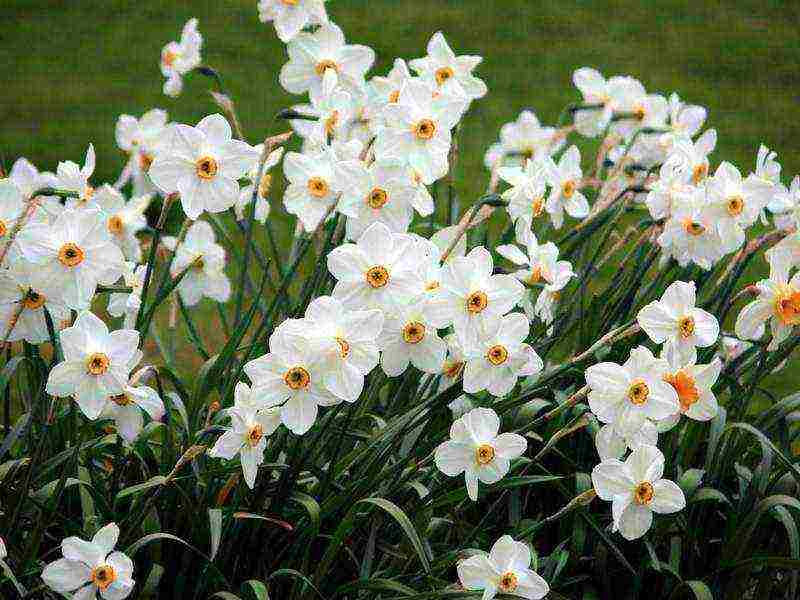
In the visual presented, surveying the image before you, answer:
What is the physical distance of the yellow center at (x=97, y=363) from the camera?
5.65ft

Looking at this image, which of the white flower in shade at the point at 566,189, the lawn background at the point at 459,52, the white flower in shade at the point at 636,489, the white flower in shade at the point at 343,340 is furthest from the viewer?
the lawn background at the point at 459,52

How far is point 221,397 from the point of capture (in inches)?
87.1

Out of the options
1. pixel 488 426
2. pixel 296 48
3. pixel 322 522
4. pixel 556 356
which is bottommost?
pixel 556 356

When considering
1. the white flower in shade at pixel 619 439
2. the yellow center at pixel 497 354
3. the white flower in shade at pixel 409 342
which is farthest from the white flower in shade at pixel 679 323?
the white flower in shade at pixel 409 342

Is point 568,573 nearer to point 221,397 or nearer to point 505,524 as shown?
point 505,524

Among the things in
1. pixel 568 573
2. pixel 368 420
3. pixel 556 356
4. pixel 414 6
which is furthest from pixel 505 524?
pixel 414 6

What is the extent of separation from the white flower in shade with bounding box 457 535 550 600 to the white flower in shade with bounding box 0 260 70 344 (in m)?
0.79

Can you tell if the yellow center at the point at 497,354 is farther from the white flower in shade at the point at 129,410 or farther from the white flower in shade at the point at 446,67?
the white flower in shade at the point at 446,67

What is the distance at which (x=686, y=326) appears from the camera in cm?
186

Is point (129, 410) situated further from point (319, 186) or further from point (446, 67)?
point (446, 67)

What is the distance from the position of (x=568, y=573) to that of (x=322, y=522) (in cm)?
53

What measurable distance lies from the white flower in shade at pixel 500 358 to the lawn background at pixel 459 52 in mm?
3283

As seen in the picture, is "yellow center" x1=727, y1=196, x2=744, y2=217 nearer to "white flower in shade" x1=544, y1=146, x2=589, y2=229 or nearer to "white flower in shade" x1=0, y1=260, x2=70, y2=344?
"white flower in shade" x1=544, y1=146, x2=589, y2=229

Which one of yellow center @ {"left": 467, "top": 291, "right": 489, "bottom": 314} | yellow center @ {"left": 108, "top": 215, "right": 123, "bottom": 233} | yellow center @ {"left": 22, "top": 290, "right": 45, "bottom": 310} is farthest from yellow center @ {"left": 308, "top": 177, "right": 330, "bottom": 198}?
yellow center @ {"left": 108, "top": 215, "right": 123, "bottom": 233}
